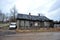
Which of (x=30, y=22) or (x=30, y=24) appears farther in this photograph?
(x=30, y=22)

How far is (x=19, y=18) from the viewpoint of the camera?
4112 cm

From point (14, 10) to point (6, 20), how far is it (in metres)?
12.7

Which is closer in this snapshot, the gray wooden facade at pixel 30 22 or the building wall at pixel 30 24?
the building wall at pixel 30 24

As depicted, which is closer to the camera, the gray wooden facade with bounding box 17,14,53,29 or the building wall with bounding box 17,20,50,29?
the building wall with bounding box 17,20,50,29

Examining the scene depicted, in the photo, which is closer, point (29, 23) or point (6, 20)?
point (29, 23)

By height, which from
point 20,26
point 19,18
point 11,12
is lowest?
point 20,26

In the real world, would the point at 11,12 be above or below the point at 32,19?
above

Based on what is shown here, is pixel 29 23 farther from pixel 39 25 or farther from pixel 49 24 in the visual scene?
pixel 49 24

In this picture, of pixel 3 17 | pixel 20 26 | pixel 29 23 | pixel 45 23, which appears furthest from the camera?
pixel 3 17

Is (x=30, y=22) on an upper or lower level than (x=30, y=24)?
upper

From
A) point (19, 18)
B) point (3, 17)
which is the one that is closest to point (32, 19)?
point (19, 18)

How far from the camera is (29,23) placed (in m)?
42.7

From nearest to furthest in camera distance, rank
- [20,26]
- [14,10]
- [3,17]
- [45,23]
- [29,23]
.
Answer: [20,26]
[29,23]
[45,23]
[14,10]
[3,17]

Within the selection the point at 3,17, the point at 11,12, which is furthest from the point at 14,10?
the point at 3,17
